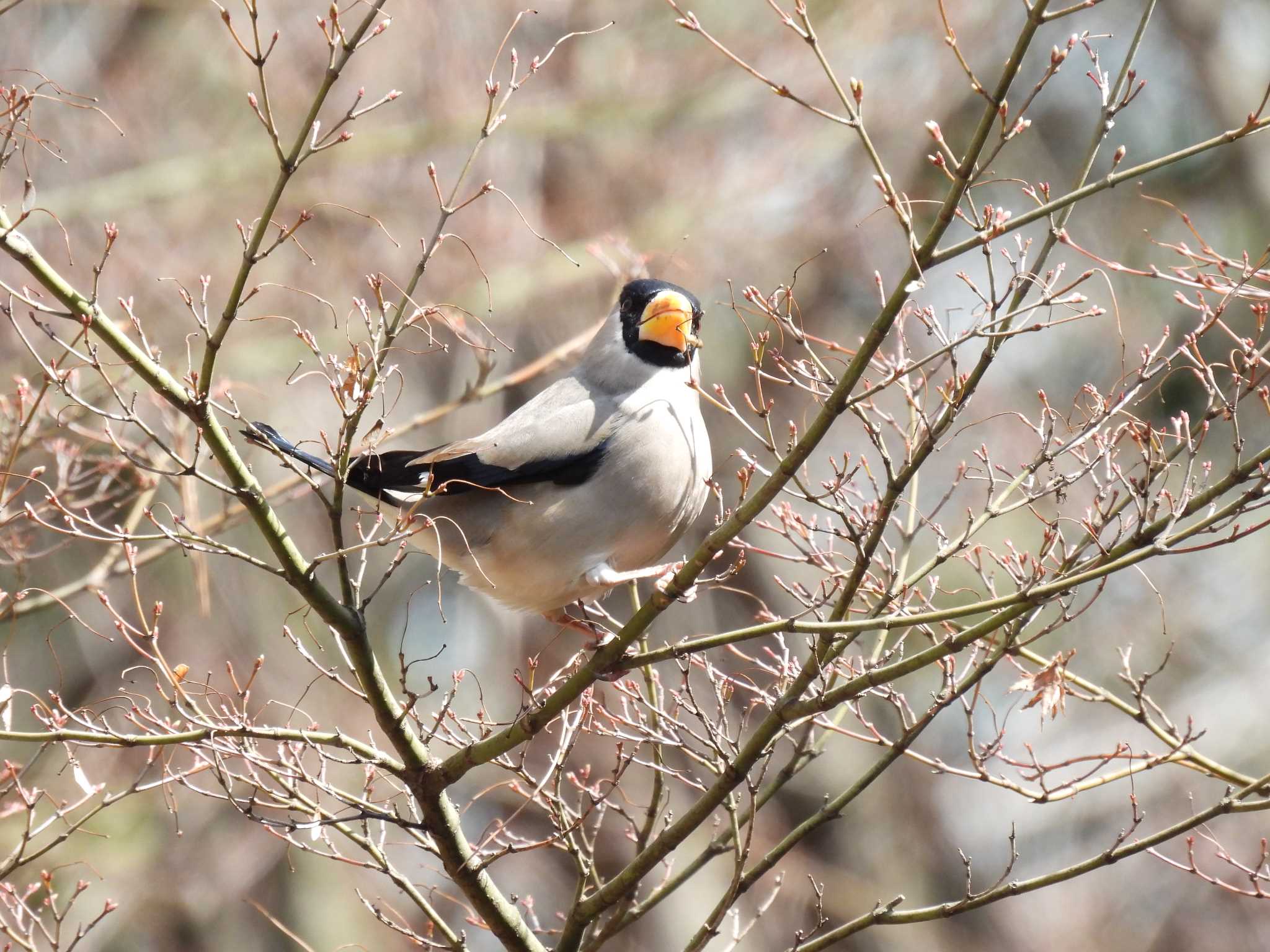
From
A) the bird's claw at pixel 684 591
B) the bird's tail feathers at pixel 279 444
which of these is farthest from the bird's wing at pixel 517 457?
the bird's claw at pixel 684 591

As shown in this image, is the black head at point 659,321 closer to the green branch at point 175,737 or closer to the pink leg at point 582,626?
the pink leg at point 582,626

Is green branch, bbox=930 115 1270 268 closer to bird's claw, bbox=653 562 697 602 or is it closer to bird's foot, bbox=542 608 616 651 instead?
bird's claw, bbox=653 562 697 602

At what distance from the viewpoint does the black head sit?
4.36m

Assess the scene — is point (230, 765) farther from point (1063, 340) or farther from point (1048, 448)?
point (1063, 340)

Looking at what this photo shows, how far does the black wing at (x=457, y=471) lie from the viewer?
13.8 feet

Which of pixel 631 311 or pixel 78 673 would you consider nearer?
pixel 631 311

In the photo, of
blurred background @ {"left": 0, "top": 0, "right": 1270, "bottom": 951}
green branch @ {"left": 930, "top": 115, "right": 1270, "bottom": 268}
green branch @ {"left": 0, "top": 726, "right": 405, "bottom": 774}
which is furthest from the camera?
blurred background @ {"left": 0, "top": 0, "right": 1270, "bottom": 951}

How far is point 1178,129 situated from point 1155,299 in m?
1.67

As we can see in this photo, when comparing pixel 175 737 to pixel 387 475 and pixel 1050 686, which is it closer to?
pixel 387 475

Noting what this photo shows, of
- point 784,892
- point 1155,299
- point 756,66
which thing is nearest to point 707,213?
point 756,66

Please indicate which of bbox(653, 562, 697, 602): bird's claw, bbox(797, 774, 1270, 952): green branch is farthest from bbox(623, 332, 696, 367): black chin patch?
bbox(797, 774, 1270, 952): green branch

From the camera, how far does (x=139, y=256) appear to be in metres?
8.28

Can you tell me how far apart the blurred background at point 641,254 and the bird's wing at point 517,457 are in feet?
10.2

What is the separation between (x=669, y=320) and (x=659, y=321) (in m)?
0.03
